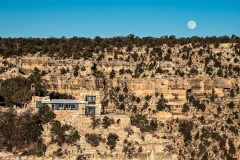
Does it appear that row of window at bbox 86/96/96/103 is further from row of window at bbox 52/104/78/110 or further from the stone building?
row of window at bbox 52/104/78/110

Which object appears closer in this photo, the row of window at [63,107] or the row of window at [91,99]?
the row of window at [63,107]

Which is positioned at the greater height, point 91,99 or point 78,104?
point 91,99

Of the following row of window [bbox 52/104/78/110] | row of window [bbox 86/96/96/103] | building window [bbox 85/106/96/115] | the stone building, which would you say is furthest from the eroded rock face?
row of window [bbox 52/104/78/110]

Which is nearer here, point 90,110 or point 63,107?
point 63,107

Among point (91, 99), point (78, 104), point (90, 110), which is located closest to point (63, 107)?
point (78, 104)

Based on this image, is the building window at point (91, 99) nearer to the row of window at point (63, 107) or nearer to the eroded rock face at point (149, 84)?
the row of window at point (63, 107)

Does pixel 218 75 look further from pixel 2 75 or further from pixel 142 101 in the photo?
pixel 2 75

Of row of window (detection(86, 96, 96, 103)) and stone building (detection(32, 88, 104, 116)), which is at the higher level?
row of window (detection(86, 96, 96, 103))

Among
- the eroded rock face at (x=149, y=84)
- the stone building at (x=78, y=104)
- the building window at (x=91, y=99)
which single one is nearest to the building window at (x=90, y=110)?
the stone building at (x=78, y=104)

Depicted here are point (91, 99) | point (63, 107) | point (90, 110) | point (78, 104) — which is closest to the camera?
point (63, 107)

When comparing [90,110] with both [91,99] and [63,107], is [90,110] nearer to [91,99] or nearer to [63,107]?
[91,99]

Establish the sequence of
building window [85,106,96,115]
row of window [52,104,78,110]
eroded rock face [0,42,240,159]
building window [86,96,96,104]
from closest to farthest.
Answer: row of window [52,104,78,110], building window [85,106,96,115], building window [86,96,96,104], eroded rock face [0,42,240,159]

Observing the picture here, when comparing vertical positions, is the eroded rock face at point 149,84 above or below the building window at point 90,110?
above

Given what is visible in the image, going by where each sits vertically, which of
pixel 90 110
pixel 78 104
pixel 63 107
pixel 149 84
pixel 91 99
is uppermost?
pixel 149 84
